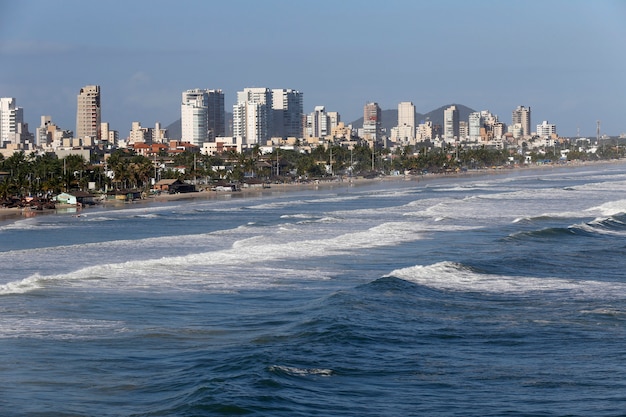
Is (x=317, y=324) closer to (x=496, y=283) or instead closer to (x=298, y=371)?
(x=298, y=371)

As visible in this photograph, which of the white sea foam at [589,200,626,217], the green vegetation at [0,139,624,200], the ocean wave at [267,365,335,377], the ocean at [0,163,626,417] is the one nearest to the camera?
the ocean at [0,163,626,417]

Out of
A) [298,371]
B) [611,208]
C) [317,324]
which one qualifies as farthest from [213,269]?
[611,208]

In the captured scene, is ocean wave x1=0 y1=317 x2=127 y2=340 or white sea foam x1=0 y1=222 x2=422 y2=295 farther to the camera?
white sea foam x1=0 y1=222 x2=422 y2=295

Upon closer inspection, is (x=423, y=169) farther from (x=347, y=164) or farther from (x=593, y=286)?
(x=593, y=286)

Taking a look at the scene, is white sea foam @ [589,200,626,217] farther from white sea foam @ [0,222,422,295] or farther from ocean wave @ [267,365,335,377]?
ocean wave @ [267,365,335,377]

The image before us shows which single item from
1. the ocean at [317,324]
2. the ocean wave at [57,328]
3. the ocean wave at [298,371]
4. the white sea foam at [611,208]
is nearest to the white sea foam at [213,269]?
the ocean at [317,324]

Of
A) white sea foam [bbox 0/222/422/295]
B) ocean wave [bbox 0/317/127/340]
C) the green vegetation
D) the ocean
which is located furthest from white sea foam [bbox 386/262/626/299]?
the green vegetation

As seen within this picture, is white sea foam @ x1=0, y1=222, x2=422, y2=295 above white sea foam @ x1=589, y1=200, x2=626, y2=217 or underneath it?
underneath
